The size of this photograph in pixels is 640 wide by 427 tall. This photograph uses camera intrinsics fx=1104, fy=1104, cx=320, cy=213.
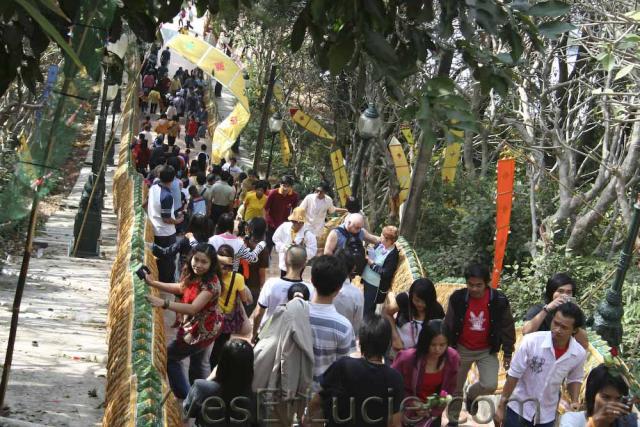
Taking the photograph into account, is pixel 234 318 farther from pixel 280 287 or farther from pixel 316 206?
pixel 316 206

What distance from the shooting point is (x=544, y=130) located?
16.2 m

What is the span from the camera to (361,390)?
5.52 m

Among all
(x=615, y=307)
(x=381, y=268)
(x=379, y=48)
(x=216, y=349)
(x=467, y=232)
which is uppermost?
(x=467, y=232)

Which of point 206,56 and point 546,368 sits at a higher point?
point 206,56

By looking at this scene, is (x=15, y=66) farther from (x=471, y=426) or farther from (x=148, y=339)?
(x=471, y=426)

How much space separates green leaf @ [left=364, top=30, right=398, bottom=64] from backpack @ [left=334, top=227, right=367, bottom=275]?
21.0ft

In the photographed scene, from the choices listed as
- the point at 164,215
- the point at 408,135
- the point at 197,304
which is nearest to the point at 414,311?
the point at 197,304

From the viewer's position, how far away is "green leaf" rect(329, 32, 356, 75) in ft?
15.8

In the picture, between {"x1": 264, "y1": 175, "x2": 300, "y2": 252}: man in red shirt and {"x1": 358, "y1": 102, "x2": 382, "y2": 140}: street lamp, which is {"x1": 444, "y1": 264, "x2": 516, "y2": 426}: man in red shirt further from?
{"x1": 358, "y1": 102, "x2": 382, "y2": 140}: street lamp

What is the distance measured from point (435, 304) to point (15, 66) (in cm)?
371

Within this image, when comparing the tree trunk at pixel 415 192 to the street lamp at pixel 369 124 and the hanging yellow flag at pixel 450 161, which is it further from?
the hanging yellow flag at pixel 450 161

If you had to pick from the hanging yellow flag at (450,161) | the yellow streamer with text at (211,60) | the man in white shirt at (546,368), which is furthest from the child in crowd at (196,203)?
the man in white shirt at (546,368)

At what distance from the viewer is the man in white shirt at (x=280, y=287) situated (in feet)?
25.5

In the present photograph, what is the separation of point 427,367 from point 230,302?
7.73ft
